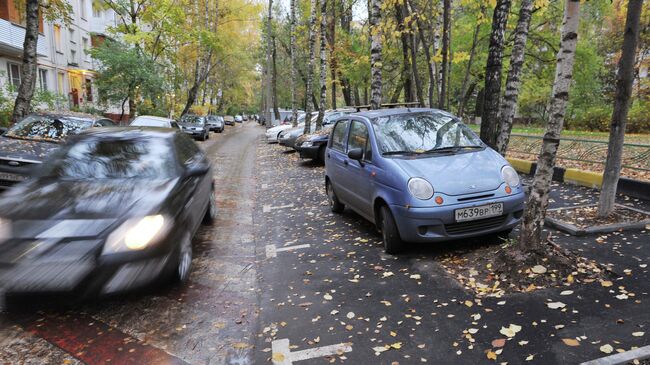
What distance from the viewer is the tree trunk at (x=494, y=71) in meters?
8.14

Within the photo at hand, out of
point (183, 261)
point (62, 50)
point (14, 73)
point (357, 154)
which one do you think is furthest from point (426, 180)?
point (62, 50)

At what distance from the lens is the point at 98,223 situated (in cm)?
401

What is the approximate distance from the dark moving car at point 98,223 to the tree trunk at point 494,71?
18.3 ft

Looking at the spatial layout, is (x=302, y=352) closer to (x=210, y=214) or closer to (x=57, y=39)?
(x=210, y=214)

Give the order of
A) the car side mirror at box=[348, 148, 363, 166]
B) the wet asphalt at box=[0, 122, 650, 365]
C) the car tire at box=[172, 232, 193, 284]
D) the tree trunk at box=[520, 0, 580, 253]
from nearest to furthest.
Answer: the wet asphalt at box=[0, 122, 650, 365]
the tree trunk at box=[520, 0, 580, 253]
the car tire at box=[172, 232, 193, 284]
the car side mirror at box=[348, 148, 363, 166]

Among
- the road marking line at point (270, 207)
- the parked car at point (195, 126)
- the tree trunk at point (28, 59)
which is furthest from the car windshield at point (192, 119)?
the road marking line at point (270, 207)

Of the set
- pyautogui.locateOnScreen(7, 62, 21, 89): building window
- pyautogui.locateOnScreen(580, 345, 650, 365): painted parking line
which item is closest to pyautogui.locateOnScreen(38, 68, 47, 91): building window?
pyautogui.locateOnScreen(7, 62, 21, 89): building window

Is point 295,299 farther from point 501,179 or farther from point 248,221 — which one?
point 248,221

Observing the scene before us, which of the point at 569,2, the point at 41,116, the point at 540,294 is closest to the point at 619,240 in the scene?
the point at 540,294

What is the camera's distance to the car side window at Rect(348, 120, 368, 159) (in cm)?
646

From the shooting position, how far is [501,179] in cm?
532

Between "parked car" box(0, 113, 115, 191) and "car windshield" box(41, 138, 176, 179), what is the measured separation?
1.88m

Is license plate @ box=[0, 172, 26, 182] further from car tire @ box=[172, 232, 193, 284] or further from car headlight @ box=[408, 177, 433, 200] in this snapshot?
car headlight @ box=[408, 177, 433, 200]

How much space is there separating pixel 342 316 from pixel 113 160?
3417 mm
